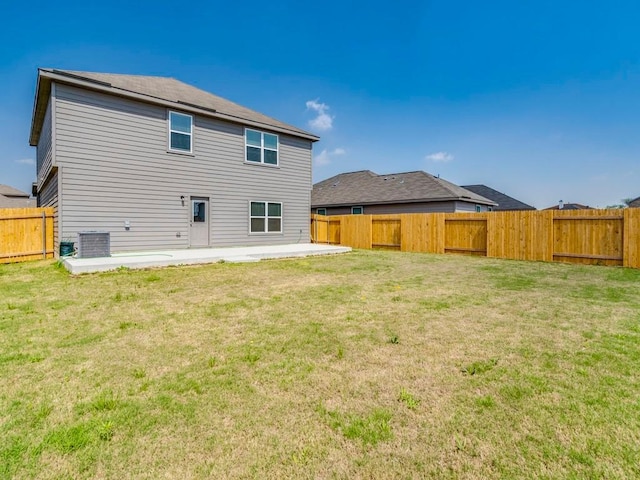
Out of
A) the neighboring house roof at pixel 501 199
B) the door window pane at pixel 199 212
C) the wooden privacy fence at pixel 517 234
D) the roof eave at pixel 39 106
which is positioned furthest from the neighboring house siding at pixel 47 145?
the neighboring house roof at pixel 501 199

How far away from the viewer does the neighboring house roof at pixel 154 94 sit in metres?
9.23

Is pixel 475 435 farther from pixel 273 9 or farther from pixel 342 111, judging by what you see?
pixel 342 111

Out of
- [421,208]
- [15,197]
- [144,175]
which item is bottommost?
[421,208]

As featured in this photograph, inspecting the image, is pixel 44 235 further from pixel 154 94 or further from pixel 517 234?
pixel 517 234

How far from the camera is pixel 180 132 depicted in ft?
37.3

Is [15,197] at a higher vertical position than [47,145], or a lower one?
higher

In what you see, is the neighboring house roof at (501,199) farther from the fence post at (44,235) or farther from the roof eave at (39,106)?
the fence post at (44,235)

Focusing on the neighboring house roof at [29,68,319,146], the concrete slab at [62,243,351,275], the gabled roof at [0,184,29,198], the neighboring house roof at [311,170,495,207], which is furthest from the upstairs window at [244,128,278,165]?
the gabled roof at [0,184,29,198]

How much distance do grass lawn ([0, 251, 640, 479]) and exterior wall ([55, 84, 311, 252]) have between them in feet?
16.8

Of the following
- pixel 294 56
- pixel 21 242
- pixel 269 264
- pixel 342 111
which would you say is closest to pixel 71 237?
pixel 21 242

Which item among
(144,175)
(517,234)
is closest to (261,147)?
(144,175)

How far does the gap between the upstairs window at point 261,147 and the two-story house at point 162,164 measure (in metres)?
0.04

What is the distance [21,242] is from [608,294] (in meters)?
15.3

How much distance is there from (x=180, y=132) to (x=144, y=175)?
2.10 m
